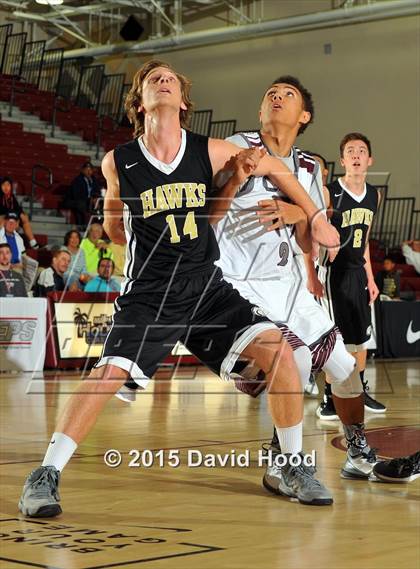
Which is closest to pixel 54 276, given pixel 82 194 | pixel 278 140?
pixel 82 194

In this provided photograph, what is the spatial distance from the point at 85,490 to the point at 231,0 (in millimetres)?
23130

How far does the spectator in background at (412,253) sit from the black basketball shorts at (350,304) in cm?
1291

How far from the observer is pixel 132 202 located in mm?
4922

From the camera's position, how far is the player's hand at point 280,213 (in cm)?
520

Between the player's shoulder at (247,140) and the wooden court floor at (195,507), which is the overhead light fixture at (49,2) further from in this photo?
the player's shoulder at (247,140)

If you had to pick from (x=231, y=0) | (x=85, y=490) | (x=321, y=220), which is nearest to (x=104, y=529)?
(x=85, y=490)

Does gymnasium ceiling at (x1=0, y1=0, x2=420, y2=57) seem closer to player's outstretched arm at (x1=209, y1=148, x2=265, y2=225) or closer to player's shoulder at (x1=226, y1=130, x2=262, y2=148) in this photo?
player's shoulder at (x1=226, y1=130, x2=262, y2=148)

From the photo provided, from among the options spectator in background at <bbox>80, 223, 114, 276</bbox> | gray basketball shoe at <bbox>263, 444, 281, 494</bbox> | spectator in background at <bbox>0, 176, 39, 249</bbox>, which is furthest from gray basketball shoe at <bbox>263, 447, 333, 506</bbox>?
spectator in background at <bbox>0, 176, 39, 249</bbox>

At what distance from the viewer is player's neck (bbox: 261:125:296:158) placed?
223 inches

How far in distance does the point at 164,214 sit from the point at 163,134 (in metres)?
0.38

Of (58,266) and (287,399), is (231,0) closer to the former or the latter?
(58,266)

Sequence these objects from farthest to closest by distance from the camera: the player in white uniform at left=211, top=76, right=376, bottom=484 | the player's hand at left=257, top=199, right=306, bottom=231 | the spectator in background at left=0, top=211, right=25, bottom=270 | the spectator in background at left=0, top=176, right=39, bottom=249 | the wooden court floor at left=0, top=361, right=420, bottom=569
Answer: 1. the spectator in background at left=0, top=176, right=39, bottom=249
2. the spectator in background at left=0, top=211, right=25, bottom=270
3. the player in white uniform at left=211, top=76, right=376, bottom=484
4. the player's hand at left=257, top=199, right=306, bottom=231
5. the wooden court floor at left=0, top=361, right=420, bottom=569

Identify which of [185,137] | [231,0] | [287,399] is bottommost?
[287,399]

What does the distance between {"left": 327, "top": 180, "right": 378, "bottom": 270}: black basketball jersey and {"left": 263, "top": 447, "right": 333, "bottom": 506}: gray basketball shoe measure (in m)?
3.60
